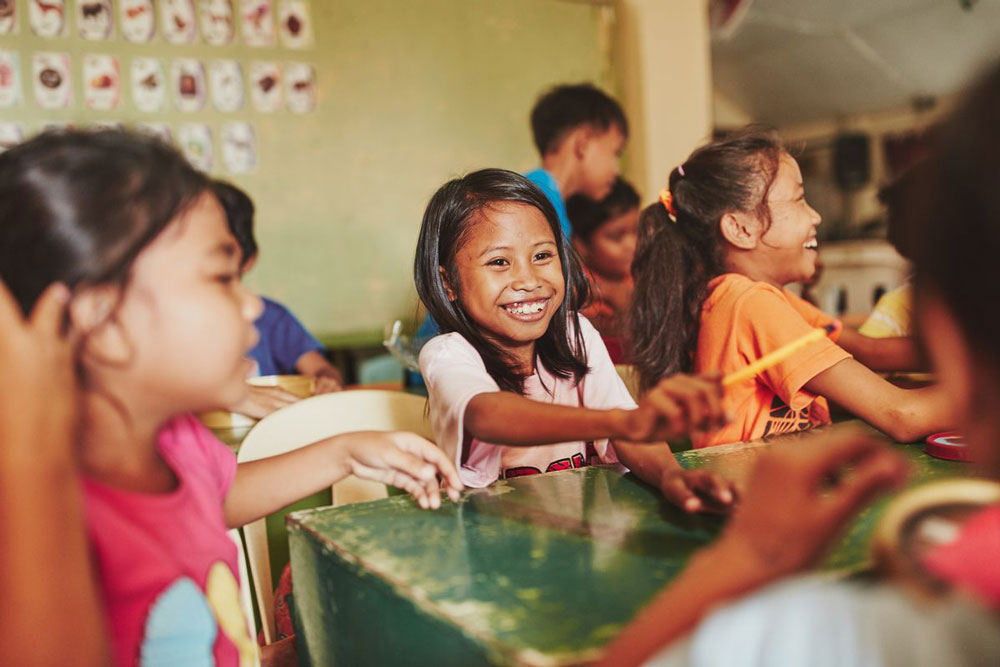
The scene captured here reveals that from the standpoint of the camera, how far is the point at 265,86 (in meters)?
3.20

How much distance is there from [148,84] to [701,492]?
279 cm

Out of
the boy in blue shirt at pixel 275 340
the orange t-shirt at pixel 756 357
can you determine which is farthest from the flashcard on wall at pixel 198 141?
the orange t-shirt at pixel 756 357

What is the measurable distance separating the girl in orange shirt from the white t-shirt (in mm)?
200

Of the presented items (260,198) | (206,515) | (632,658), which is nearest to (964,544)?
(632,658)

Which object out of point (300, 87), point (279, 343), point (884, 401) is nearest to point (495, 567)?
point (884, 401)

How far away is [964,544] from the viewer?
0.45m

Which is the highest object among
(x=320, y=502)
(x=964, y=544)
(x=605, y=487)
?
(x=964, y=544)

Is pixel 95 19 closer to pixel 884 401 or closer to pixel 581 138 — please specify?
pixel 581 138

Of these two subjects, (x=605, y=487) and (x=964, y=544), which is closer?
(x=964, y=544)

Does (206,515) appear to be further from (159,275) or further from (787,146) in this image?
(787,146)

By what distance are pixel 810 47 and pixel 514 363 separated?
631 cm

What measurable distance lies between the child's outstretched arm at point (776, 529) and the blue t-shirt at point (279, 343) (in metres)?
2.08

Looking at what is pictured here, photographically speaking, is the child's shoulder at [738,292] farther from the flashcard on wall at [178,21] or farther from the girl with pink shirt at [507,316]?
the flashcard on wall at [178,21]

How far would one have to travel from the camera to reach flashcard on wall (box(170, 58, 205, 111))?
3057mm
